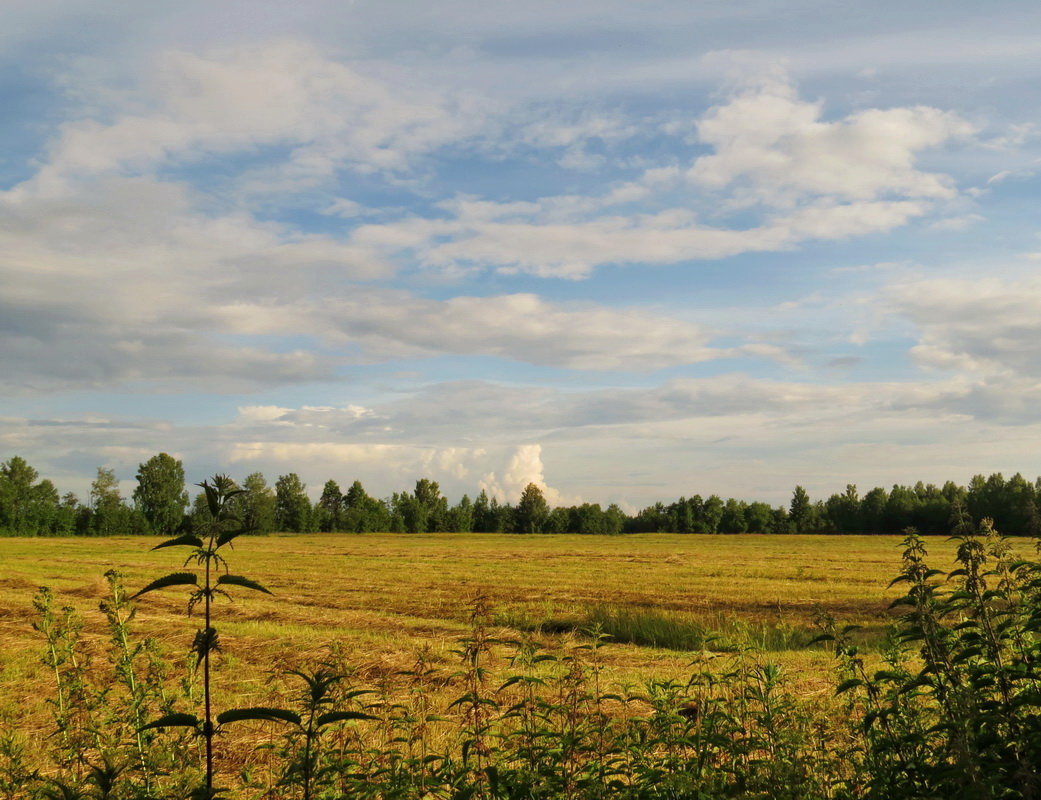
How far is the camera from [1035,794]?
3201 millimetres

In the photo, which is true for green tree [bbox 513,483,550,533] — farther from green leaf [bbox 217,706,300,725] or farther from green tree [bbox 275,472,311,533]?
green leaf [bbox 217,706,300,725]

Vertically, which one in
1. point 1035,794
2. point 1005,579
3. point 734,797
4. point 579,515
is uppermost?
point 1005,579

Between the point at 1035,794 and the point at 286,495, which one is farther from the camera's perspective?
the point at 286,495

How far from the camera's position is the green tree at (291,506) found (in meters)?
119

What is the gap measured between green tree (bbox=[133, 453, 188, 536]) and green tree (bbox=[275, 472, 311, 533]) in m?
16.5

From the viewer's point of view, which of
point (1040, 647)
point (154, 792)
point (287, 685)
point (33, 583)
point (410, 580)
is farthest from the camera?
point (410, 580)

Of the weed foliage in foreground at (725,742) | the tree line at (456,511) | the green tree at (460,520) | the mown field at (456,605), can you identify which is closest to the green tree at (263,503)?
the tree line at (456,511)

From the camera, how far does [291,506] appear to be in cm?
12469

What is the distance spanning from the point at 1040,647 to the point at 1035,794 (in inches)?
77.8

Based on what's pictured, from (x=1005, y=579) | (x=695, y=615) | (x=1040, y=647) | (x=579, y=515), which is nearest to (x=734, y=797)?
(x=1005, y=579)

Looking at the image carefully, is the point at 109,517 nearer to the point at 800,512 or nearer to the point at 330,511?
the point at 330,511

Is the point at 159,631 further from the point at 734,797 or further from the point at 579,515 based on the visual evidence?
the point at 579,515

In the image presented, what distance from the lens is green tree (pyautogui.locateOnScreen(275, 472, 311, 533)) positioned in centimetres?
11856

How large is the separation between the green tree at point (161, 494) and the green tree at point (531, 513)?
5597cm
